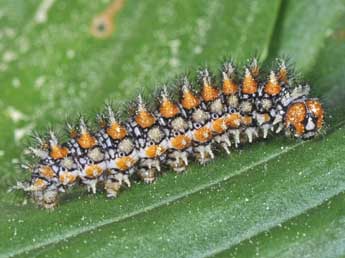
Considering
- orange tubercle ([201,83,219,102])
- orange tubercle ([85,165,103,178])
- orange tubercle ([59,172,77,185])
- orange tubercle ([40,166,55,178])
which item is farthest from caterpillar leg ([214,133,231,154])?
orange tubercle ([40,166,55,178])

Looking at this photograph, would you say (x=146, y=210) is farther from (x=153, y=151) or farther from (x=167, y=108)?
(x=167, y=108)

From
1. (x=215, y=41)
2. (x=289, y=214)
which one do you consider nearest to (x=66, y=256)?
(x=289, y=214)

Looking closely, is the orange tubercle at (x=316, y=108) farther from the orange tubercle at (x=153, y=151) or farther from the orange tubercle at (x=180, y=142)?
the orange tubercle at (x=153, y=151)

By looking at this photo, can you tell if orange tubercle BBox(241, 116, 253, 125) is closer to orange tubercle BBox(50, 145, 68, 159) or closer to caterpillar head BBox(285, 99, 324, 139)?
caterpillar head BBox(285, 99, 324, 139)

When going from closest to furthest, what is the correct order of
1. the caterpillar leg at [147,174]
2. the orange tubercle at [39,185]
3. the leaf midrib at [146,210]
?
1. the leaf midrib at [146,210]
2. the caterpillar leg at [147,174]
3. the orange tubercle at [39,185]

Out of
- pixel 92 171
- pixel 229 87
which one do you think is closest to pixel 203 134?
pixel 229 87


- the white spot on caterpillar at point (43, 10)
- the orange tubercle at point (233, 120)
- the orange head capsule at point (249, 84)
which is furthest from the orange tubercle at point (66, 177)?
the white spot on caterpillar at point (43, 10)
